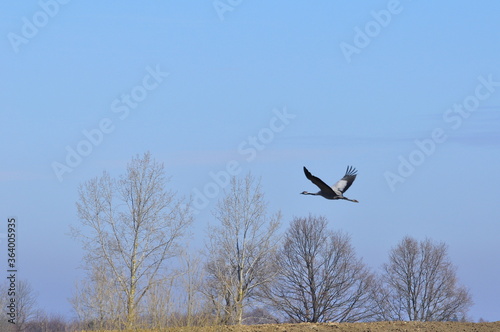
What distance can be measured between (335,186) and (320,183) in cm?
146

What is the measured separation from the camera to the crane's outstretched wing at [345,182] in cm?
1505

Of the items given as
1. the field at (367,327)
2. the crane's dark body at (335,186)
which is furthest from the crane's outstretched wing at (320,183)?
the field at (367,327)

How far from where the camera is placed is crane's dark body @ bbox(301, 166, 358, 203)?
44.8 feet

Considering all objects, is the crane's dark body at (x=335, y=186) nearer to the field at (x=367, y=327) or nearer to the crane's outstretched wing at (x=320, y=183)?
the crane's outstretched wing at (x=320, y=183)

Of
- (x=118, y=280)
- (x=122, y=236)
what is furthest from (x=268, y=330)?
(x=122, y=236)

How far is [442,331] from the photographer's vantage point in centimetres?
1515

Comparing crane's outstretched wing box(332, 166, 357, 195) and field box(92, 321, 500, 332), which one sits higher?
crane's outstretched wing box(332, 166, 357, 195)

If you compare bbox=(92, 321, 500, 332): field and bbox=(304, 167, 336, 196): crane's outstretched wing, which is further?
bbox=(92, 321, 500, 332): field

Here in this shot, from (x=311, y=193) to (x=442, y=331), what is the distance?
397 centimetres

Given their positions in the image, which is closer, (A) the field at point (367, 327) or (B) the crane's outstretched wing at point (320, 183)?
(B) the crane's outstretched wing at point (320, 183)

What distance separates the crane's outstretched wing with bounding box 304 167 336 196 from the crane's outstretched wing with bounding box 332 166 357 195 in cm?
27

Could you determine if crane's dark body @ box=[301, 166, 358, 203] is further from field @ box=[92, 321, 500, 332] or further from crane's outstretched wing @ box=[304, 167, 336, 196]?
field @ box=[92, 321, 500, 332]

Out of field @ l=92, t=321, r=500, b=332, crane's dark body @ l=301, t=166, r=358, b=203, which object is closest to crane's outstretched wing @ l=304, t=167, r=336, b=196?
crane's dark body @ l=301, t=166, r=358, b=203

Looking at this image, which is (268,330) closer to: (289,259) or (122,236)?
(122,236)
